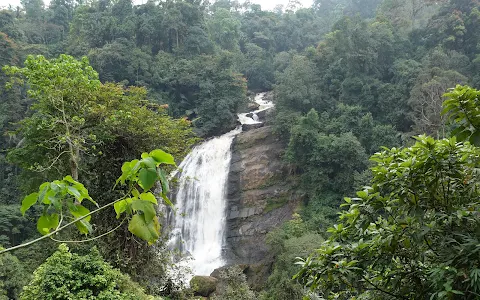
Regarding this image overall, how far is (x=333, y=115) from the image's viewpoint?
65.7 ft

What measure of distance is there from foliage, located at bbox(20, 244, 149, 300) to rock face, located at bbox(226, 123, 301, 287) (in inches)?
380

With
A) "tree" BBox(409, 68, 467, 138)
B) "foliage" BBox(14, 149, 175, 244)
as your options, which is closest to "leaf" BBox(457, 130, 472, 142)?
"foliage" BBox(14, 149, 175, 244)

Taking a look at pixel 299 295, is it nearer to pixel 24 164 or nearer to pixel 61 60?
pixel 24 164

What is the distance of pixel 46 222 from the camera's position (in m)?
1.29

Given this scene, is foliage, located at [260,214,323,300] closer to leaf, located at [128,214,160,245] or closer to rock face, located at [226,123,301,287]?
rock face, located at [226,123,301,287]

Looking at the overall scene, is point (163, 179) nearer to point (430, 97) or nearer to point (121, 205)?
point (121, 205)

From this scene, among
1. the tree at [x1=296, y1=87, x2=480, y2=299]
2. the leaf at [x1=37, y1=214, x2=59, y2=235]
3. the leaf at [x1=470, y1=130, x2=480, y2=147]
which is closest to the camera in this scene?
the leaf at [x1=37, y1=214, x2=59, y2=235]

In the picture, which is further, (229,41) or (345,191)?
(229,41)

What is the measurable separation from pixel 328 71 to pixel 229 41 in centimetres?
1369

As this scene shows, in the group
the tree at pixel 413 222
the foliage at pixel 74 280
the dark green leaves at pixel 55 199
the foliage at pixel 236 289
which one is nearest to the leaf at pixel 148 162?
the dark green leaves at pixel 55 199

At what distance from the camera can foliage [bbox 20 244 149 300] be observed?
16.9 feet

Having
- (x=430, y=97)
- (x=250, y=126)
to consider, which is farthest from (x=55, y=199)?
(x=250, y=126)

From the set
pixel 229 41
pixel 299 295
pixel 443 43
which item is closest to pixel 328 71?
pixel 443 43

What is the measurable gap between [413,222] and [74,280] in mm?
4812
